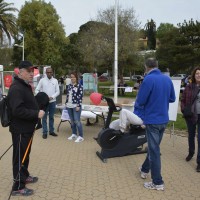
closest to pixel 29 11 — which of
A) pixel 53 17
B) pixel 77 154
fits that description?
pixel 53 17

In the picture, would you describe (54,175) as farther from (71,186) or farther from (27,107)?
(27,107)

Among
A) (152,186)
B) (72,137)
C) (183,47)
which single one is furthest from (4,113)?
(183,47)

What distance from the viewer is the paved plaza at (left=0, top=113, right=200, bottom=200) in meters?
Result: 4.37

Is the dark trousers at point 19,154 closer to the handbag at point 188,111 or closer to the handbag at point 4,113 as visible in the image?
the handbag at point 4,113

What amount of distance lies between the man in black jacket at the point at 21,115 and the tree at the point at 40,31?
37.4m

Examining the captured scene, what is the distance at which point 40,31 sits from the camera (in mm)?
42656

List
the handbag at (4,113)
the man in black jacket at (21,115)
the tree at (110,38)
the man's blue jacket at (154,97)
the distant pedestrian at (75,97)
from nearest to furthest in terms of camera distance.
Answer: the man in black jacket at (21,115), the handbag at (4,113), the man's blue jacket at (154,97), the distant pedestrian at (75,97), the tree at (110,38)

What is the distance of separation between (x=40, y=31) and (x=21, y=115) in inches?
1605

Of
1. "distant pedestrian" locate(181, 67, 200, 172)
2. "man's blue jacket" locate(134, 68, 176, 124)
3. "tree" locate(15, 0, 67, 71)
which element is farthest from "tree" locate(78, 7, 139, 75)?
"man's blue jacket" locate(134, 68, 176, 124)

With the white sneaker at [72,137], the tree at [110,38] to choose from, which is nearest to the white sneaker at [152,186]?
the white sneaker at [72,137]

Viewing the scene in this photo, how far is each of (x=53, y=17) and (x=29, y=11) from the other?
388 centimetres

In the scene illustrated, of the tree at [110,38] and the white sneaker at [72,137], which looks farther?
the tree at [110,38]

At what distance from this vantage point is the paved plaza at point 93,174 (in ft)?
14.3

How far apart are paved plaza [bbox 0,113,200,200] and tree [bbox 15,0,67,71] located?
35.3 meters
